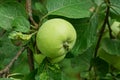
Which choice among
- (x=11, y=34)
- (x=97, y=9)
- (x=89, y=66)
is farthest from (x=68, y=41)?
(x=89, y=66)

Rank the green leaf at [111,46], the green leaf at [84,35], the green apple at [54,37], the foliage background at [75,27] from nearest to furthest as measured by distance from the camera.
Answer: the green apple at [54,37]
the foliage background at [75,27]
the green leaf at [84,35]
the green leaf at [111,46]

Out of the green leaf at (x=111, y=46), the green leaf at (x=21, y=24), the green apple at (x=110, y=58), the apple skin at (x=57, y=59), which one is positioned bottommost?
the green apple at (x=110, y=58)

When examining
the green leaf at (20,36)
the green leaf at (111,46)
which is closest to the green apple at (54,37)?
the green leaf at (20,36)

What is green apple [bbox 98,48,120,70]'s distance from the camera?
4.98 feet

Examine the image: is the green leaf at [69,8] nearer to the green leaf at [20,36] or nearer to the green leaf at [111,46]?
the green leaf at [20,36]

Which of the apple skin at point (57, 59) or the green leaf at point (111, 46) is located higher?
the apple skin at point (57, 59)

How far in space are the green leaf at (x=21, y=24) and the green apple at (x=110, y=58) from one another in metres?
0.53

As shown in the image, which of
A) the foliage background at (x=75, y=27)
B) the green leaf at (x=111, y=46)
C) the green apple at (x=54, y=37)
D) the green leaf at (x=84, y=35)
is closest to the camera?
the green apple at (x=54, y=37)

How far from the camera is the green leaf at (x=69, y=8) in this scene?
118 cm

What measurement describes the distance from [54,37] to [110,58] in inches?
22.5

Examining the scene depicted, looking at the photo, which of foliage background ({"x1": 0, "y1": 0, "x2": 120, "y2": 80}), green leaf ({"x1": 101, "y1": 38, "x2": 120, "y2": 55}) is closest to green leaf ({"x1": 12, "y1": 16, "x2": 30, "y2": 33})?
foliage background ({"x1": 0, "y1": 0, "x2": 120, "y2": 80})

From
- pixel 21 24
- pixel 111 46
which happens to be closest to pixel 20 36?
pixel 21 24

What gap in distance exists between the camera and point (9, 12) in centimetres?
118

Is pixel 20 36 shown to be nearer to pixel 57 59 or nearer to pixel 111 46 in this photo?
pixel 57 59
